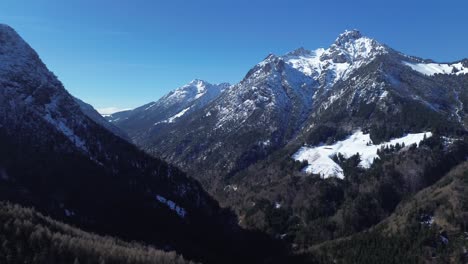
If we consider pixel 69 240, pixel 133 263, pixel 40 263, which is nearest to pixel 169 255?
pixel 133 263

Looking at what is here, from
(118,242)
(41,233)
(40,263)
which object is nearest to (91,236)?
(118,242)

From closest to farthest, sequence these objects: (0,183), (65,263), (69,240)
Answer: (65,263)
(69,240)
(0,183)

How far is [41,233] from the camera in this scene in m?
144

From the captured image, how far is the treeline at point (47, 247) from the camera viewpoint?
434 feet

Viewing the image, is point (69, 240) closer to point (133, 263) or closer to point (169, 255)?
point (133, 263)

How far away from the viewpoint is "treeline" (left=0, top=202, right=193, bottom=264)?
434 feet

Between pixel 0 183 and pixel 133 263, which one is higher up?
pixel 0 183

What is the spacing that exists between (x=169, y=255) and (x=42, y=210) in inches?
2690

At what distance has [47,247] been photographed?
13962 centimetres

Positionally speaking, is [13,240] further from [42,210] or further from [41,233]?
[42,210]

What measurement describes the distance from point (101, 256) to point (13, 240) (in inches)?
1089

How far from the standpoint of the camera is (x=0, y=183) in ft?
655

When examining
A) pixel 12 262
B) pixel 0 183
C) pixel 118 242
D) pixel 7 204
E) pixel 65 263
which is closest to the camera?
pixel 12 262

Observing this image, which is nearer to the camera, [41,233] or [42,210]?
[41,233]
